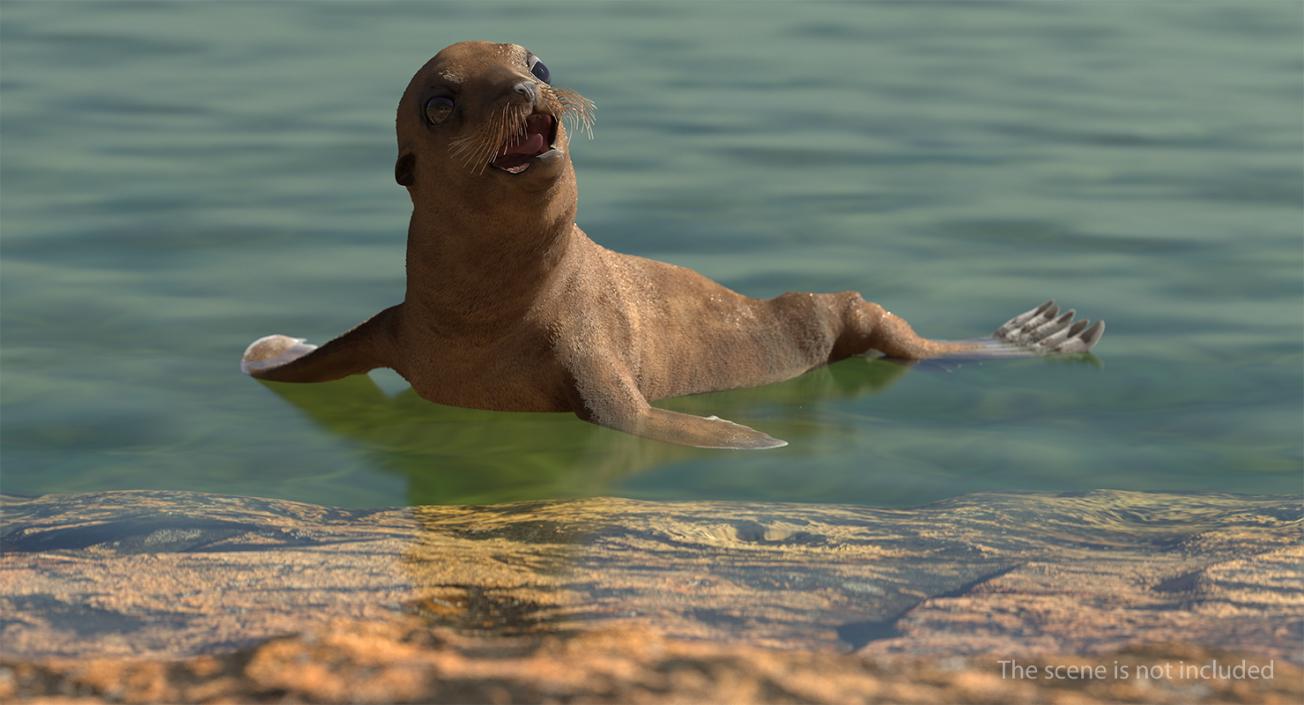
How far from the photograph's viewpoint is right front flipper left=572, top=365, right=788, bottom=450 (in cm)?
680

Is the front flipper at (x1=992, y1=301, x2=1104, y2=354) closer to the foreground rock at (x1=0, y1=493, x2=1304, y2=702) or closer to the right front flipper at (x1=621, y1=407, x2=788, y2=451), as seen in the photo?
the right front flipper at (x1=621, y1=407, x2=788, y2=451)

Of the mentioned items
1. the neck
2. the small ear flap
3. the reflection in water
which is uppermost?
the small ear flap

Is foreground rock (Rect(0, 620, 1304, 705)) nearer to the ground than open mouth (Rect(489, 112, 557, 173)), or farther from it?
nearer to the ground

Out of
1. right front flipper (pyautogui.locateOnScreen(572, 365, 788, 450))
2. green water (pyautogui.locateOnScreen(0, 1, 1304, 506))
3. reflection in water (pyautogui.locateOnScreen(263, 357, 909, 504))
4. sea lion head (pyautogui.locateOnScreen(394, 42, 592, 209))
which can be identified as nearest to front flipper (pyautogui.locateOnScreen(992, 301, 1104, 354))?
green water (pyautogui.locateOnScreen(0, 1, 1304, 506))

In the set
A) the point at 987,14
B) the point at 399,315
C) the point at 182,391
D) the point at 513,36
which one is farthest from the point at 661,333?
the point at 987,14

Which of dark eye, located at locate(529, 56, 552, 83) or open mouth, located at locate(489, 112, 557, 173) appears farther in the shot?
dark eye, located at locate(529, 56, 552, 83)

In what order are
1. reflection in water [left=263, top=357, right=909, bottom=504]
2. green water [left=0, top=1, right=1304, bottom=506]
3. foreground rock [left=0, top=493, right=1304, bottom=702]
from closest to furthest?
foreground rock [left=0, top=493, right=1304, bottom=702]
reflection in water [left=263, top=357, right=909, bottom=504]
green water [left=0, top=1, right=1304, bottom=506]

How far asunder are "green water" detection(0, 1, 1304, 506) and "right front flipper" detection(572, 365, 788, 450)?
57 mm

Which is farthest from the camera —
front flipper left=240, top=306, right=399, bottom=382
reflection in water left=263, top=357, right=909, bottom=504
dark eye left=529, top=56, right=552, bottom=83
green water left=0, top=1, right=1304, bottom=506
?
front flipper left=240, top=306, right=399, bottom=382

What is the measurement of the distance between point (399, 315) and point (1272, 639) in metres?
4.10

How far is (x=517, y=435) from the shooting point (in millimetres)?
7023

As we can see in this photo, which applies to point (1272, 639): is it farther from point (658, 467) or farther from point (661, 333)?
point (661, 333)

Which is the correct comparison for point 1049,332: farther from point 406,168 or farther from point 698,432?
point 406,168

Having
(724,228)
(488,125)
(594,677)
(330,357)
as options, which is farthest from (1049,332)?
(594,677)
